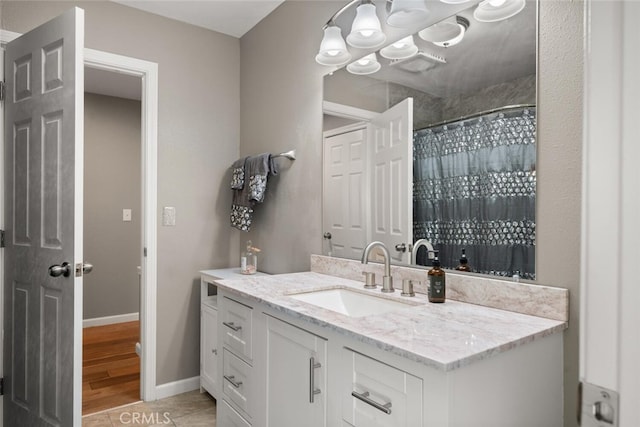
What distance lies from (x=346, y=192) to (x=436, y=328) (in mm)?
1074

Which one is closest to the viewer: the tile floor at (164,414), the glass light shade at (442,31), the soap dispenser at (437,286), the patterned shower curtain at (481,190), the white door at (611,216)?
the white door at (611,216)

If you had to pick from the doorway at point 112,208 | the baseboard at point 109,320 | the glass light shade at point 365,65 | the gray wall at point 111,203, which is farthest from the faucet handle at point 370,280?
the baseboard at point 109,320

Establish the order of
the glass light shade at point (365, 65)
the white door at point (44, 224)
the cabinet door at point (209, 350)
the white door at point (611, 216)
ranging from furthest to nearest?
1. the cabinet door at point (209, 350)
2. the glass light shade at point (365, 65)
3. the white door at point (44, 224)
4. the white door at point (611, 216)

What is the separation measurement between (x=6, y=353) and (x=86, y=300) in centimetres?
228

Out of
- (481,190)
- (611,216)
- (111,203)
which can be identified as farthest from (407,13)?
(111,203)

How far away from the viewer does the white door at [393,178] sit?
1795 millimetres

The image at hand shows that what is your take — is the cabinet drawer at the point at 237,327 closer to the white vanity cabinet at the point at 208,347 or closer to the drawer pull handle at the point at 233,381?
the drawer pull handle at the point at 233,381

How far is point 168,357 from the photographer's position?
2777 millimetres

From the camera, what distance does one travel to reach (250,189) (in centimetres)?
265

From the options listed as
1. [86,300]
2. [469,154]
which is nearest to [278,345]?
[469,154]

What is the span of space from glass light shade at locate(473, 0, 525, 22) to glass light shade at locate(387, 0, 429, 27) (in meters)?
0.21

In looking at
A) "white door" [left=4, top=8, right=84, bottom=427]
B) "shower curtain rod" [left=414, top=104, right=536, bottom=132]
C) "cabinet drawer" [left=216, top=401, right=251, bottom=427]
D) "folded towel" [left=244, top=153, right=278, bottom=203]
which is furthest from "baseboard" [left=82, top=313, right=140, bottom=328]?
"shower curtain rod" [left=414, top=104, right=536, bottom=132]

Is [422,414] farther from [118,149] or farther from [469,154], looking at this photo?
[118,149]

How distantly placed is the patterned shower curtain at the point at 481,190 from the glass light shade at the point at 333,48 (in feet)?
2.01
